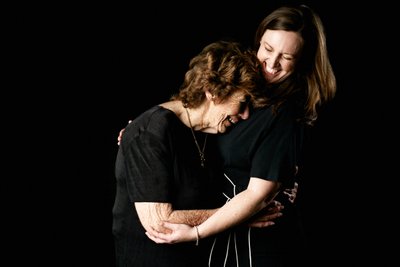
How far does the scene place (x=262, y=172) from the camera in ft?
5.99

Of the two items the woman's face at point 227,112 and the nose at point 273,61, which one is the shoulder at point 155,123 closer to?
the woman's face at point 227,112

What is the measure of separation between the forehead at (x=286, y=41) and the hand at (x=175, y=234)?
75 cm

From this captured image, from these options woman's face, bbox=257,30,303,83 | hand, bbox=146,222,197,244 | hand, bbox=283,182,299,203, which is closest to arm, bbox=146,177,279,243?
hand, bbox=146,222,197,244

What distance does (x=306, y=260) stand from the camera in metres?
2.06

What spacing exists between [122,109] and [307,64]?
1.28 meters

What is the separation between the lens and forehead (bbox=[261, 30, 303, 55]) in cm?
184

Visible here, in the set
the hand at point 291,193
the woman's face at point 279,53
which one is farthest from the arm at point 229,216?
the woman's face at point 279,53

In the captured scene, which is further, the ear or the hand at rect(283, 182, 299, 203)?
the hand at rect(283, 182, 299, 203)

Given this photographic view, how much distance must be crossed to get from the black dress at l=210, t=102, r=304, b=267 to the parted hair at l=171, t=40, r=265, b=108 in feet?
0.37

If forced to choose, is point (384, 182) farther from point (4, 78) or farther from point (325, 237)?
point (4, 78)

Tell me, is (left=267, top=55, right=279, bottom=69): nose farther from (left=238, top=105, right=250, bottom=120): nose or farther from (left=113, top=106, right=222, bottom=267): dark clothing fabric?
(left=113, top=106, right=222, bottom=267): dark clothing fabric

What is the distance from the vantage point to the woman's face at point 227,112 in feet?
6.08

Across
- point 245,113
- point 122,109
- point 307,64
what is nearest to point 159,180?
point 245,113

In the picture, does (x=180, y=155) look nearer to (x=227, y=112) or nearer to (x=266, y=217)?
(x=227, y=112)
